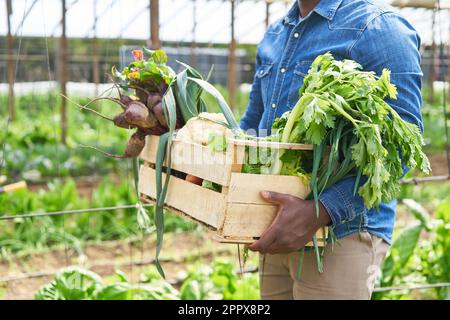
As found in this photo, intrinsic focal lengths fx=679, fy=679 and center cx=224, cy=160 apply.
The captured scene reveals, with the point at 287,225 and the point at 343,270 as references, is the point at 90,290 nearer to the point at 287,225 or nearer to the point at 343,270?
the point at 343,270

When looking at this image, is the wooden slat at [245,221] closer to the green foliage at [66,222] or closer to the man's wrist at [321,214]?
the man's wrist at [321,214]

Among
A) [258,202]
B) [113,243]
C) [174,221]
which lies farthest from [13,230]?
[258,202]

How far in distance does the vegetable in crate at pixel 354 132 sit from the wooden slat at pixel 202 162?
13cm

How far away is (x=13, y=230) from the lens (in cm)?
446

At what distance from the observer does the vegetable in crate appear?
5.18 ft

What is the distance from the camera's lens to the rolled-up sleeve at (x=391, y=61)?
1724 millimetres

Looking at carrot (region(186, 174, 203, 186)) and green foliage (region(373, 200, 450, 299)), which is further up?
carrot (region(186, 174, 203, 186))

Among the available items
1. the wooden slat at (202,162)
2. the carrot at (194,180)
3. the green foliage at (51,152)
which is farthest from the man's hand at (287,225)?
the green foliage at (51,152)

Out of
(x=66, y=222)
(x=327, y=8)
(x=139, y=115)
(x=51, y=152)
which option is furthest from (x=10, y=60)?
(x=327, y=8)

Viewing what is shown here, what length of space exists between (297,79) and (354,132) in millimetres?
417

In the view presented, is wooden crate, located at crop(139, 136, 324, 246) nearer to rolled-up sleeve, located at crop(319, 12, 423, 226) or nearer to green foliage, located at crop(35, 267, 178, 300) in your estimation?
rolled-up sleeve, located at crop(319, 12, 423, 226)

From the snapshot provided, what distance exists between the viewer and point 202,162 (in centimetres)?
172

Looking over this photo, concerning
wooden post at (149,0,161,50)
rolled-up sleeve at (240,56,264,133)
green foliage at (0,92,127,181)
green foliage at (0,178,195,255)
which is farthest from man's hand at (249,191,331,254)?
green foliage at (0,92,127,181)

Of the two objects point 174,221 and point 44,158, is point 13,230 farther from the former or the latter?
point 44,158
